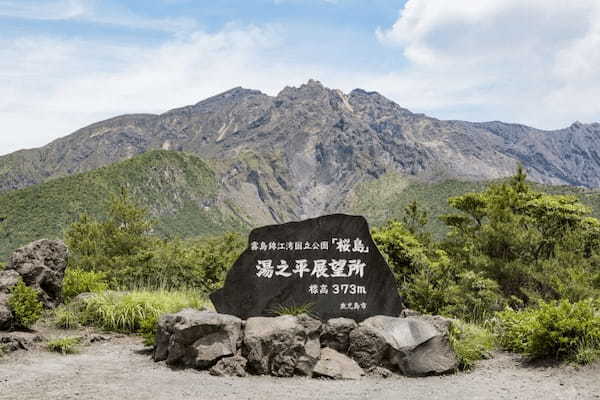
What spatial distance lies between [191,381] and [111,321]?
3.69m

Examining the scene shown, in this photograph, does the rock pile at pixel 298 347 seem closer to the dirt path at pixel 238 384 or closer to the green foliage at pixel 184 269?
the dirt path at pixel 238 384

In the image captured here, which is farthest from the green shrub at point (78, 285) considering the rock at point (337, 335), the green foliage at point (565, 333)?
the green foliage at point (565, 333)

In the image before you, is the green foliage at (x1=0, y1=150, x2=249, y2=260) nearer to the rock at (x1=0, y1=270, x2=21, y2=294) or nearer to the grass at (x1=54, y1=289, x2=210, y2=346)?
the grass at (x1=54, y1=289, x2=210, y2=346)

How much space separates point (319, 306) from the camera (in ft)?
28.1

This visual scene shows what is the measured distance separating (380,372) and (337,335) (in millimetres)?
874

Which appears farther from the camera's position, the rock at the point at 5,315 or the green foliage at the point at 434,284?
the green foliage at the point at 434,284

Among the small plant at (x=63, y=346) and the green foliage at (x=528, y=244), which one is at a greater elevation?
the green foliage at (x=528, y=244)

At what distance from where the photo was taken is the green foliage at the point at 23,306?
29.2 ft

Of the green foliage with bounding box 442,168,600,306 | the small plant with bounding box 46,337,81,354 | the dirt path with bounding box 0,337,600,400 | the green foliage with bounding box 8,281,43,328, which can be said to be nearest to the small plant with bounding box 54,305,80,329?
the green foliage with bounding box 8,281,43,328

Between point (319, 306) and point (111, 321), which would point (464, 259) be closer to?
point (319, 306)

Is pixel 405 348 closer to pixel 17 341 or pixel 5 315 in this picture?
pixel 17 341

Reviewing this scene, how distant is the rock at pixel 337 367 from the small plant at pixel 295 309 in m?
0.90

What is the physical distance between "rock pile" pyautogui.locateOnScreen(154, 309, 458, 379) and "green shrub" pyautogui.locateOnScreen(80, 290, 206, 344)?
197 centimetres

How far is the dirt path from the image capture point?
20.3 ft
